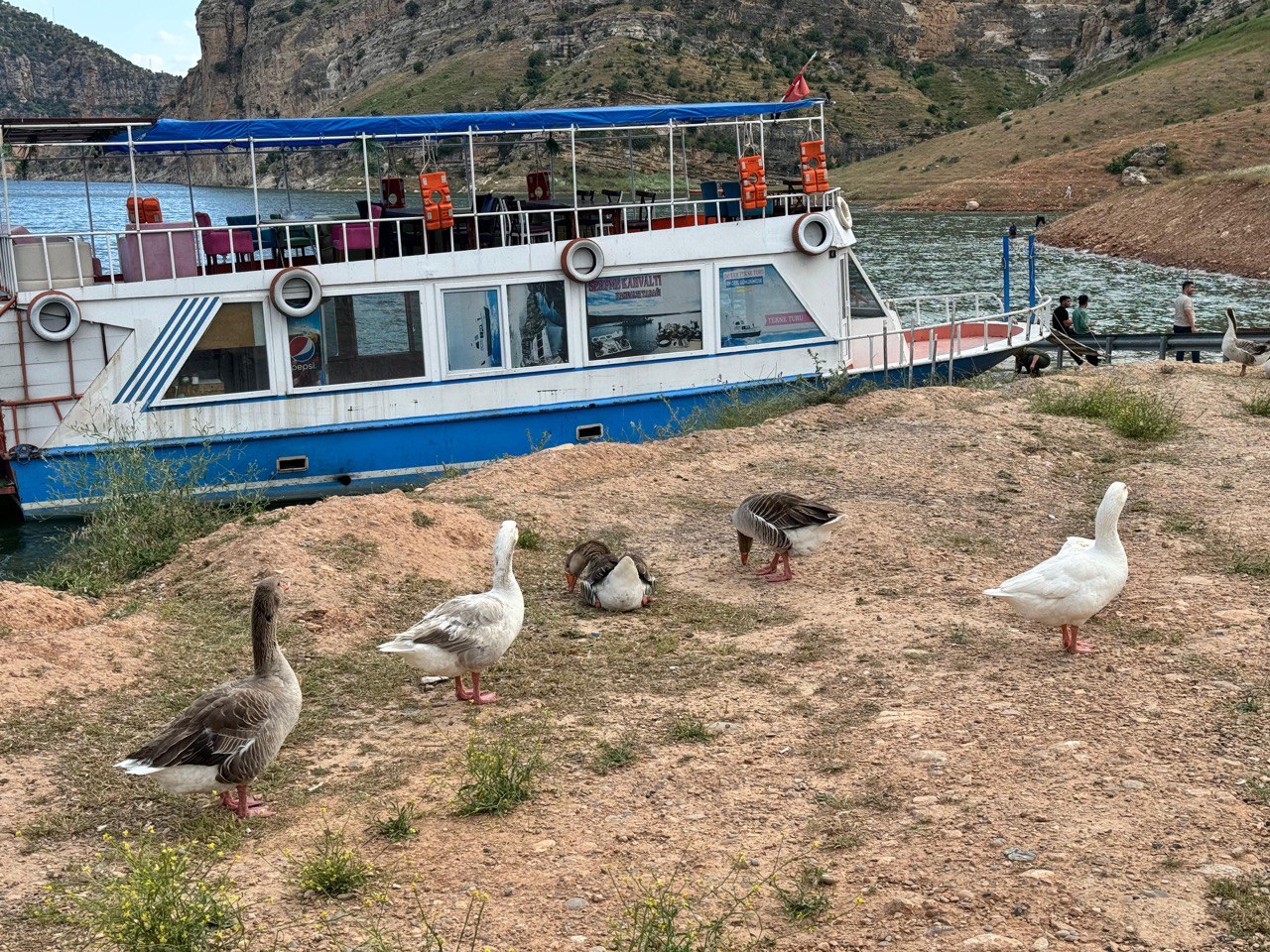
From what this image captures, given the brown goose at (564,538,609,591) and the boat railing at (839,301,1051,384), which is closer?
the brown goose at (564,538,609,591)

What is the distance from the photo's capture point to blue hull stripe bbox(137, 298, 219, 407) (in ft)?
53.0

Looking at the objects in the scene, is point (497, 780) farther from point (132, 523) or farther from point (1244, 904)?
point (132, 523)

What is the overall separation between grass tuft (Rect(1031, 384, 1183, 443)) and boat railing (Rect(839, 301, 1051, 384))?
2440mm

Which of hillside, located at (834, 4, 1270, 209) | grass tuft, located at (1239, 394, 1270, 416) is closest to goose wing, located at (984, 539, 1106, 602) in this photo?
grass tuft, located at (1239, 394, 1270, 416)

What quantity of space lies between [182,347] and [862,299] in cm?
1001

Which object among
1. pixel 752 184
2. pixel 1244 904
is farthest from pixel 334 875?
pixel 752 184

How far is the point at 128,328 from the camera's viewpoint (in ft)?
52.6

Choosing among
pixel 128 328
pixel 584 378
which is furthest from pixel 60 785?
pixel 584 378

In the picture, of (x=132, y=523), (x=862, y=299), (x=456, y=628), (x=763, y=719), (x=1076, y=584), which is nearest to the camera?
(x=763, y=719)

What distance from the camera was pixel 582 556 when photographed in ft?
32.4

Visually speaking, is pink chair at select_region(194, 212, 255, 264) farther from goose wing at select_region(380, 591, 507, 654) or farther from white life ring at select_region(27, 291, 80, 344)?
goose wing at select_region(380, 591, 507, 654)

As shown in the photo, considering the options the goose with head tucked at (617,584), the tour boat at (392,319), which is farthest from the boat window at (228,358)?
the goose with head tucked at (617,584)

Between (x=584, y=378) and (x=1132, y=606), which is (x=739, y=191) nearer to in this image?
(x=584, y=378)

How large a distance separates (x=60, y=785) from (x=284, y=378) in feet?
34.7
